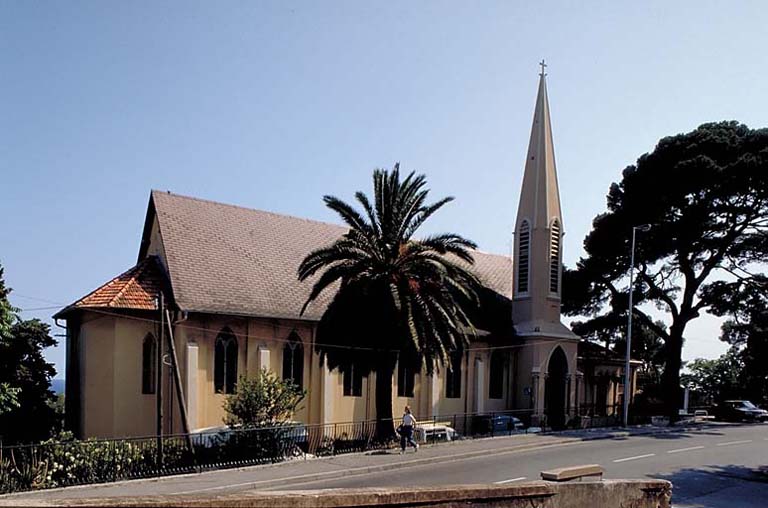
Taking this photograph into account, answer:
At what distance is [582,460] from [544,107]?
69.9 feet

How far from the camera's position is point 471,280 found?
91.1ft

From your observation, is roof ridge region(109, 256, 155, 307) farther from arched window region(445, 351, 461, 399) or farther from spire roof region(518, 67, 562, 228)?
spire roof region(518, 67, 562, 228)

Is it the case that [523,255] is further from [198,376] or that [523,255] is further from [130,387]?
[130,387]

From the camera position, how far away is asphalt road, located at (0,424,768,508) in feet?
62.2

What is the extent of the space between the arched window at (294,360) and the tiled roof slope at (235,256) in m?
1.28

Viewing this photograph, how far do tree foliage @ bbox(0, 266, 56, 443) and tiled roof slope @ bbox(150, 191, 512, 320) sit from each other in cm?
576

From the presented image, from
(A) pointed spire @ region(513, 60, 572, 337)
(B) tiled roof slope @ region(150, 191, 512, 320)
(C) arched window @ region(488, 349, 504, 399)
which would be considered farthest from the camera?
(A) pointed spire @ region(513, 60, 572, 337)

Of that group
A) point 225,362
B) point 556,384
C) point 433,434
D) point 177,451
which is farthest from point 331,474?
point 556,384

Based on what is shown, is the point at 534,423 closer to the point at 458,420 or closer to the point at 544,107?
the point at 458,420

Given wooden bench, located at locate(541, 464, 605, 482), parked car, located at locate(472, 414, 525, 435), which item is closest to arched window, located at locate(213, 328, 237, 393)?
parked car, located at locate(472, 414, 525, 435)

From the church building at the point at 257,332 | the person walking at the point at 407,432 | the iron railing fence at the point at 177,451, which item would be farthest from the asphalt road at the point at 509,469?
the church building at the point at 257,332

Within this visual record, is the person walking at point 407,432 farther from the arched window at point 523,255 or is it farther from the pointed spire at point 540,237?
the arched window at point 523,255

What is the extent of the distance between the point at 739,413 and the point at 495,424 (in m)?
21.7

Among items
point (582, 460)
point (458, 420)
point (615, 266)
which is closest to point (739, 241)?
point (615, 266)
